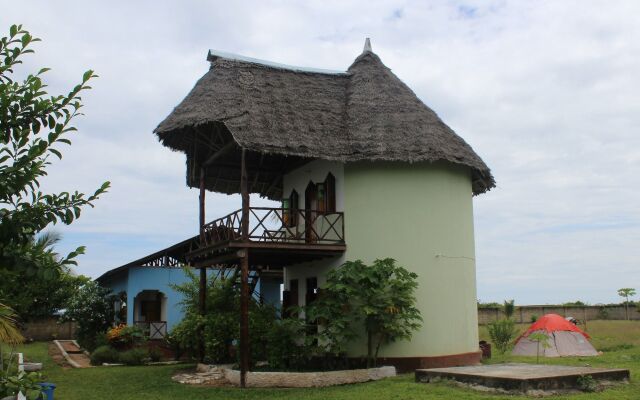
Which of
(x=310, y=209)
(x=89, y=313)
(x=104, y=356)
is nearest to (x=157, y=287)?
(x=89, y=313)

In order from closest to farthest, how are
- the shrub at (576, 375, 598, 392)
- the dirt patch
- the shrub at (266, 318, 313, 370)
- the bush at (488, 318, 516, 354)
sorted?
the shrub at (576, 375, 598, 392) → the shrub at (266, 318, 313, 370) → the dirt patch → the bush at (488, 318, 516, 354)

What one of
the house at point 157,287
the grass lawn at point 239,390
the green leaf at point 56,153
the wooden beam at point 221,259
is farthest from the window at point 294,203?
the green leaf at point 56,153

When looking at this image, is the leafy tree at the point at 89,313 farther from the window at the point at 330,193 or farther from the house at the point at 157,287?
the window at the point at 330,193

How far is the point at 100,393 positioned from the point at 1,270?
10.1 metres

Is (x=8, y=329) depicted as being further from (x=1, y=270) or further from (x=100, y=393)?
(x=100, y=393)

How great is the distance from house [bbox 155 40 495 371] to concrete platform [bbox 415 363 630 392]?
2763mm

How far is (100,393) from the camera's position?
1420cm

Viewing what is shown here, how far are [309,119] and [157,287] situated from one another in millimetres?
10637

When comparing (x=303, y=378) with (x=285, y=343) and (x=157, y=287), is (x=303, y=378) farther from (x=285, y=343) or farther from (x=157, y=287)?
(x=157, y=287)

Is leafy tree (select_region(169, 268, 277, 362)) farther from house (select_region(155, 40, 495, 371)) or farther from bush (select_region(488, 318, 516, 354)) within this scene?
bush (select_region(488, 318, 516, 354))

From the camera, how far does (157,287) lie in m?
24.3

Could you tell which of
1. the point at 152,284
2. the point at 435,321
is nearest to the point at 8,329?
the point at 435,321

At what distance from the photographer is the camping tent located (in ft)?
66.3

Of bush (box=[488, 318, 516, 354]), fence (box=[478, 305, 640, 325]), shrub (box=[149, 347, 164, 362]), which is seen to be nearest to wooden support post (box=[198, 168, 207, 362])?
shrub (box=[149, 347, 164, 362])
